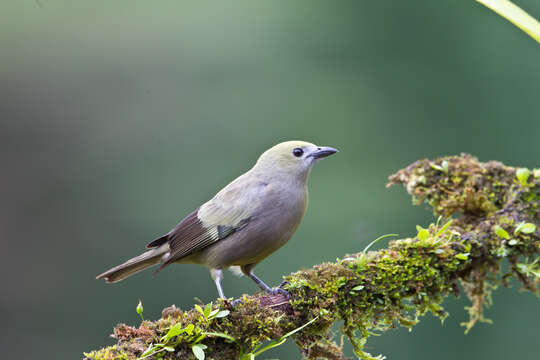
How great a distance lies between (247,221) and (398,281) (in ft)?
2.96

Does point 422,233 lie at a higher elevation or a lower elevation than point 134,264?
lower

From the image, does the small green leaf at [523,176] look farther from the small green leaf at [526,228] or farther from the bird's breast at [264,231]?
the bird's breast at [264,231]

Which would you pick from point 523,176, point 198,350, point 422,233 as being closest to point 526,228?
point 523,176

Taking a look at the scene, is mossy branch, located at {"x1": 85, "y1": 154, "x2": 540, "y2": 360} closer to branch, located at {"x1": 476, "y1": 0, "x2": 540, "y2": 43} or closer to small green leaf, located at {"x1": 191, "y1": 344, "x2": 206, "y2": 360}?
small green leaf, located at {"x1": 191, "y1": 344, "x2": 206, "y2": 360}

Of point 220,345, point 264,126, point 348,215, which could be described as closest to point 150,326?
point 220,345

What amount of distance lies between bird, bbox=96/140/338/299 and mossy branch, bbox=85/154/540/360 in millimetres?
422

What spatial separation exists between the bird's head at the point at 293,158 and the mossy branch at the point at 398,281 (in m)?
0.69

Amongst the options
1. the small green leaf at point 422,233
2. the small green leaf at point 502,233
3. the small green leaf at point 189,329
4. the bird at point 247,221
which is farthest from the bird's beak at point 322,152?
the small green leaf at point 189,329

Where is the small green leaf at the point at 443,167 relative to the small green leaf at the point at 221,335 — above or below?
above

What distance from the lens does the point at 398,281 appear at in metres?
2.96

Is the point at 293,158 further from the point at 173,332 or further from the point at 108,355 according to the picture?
the point at 108,355

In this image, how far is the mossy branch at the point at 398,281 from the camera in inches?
96.0

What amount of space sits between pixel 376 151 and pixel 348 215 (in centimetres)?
98

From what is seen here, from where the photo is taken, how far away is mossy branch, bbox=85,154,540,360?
2438 mm
